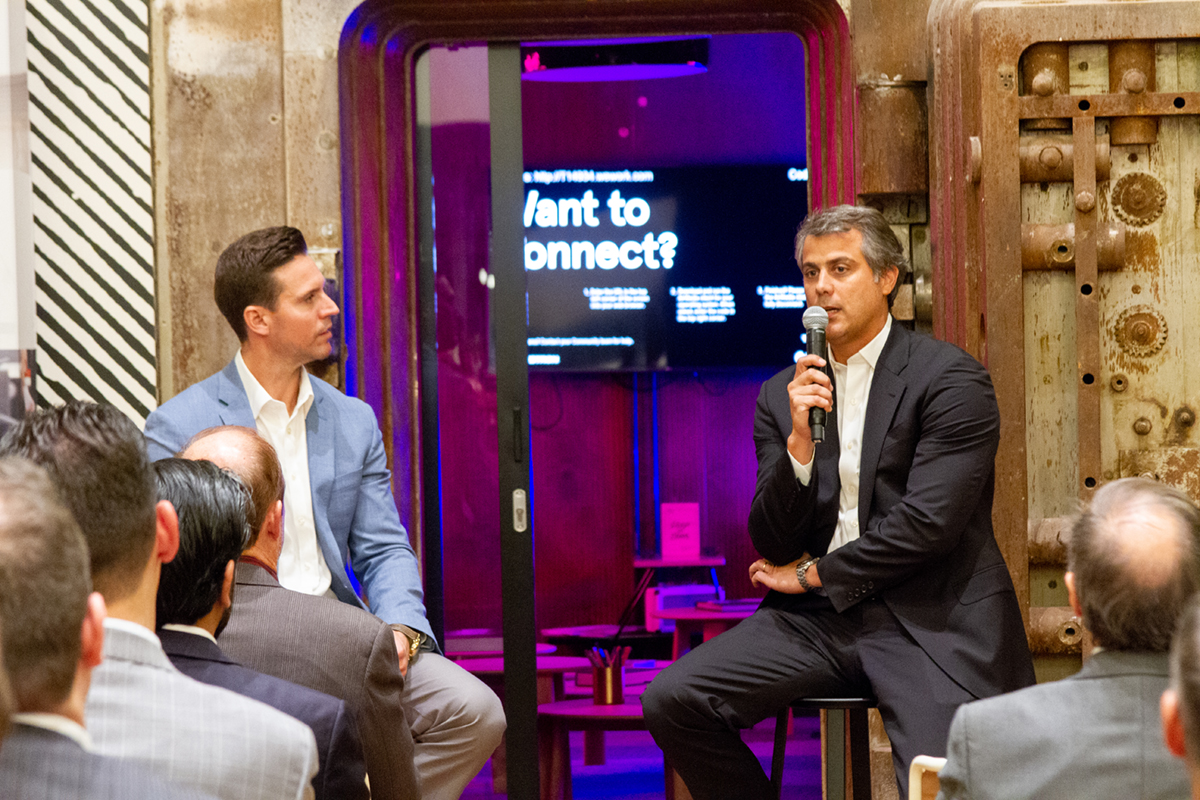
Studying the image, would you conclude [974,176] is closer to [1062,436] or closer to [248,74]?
[1062,436]

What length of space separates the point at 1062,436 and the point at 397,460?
206cm

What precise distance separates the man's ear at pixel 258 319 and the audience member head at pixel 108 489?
1.68 m

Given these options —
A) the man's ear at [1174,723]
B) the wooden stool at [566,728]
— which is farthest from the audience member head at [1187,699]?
the wooden stool at [566,728]

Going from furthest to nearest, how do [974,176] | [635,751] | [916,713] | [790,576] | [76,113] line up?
1. [635,751]
2. [76,113]
3. [974,176]
4. [790,576]
5. [916,713]

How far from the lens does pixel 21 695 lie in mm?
1023

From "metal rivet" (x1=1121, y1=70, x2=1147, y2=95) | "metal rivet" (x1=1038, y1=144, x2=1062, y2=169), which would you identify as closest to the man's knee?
"metal rivet" (x1=1038, y1=144, x2=1062, y2=169)

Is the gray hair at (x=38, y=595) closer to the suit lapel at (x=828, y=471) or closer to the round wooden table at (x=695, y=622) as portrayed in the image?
the suit lapel at (x=828, y=471)

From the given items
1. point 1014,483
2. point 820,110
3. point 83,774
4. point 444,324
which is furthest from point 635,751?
point 83,774

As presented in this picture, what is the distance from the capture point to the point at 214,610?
1.73m

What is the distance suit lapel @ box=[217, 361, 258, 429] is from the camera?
123 inches

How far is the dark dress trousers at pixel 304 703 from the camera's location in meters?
1.65

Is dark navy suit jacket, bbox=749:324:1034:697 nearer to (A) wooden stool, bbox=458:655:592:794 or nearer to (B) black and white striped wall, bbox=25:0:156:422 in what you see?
(A) wooden stool, bbox=458:655:592:794

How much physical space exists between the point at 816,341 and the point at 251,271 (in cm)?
157

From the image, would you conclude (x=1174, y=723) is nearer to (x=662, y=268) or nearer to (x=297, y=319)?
(x=297, y=319)
